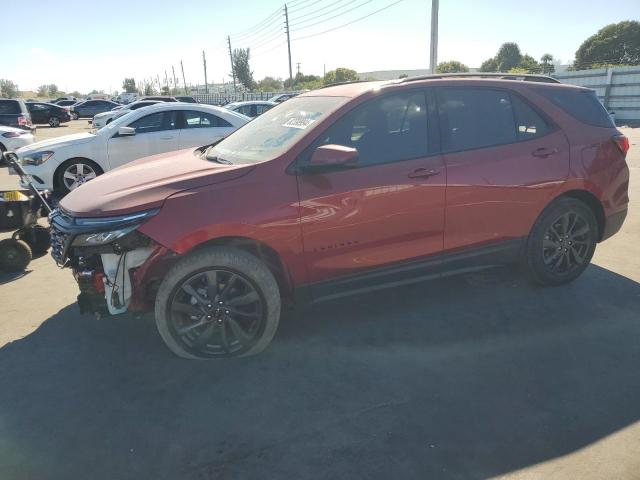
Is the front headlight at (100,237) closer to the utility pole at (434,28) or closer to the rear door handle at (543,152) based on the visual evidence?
the rear door handle at (543,152)

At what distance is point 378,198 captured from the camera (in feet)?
11.5

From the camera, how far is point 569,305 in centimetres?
422

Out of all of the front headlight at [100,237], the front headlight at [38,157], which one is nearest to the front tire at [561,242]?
the front headlight at [100,237]

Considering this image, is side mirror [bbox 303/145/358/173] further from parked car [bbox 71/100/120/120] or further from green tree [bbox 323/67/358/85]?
green tree [bbox 323/67/358/85]

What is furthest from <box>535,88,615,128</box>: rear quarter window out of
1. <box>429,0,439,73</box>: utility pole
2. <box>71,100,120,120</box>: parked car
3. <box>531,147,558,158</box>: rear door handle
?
<box>71,100,120,120</box>: parked car

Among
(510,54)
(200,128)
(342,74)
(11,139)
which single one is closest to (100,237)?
(200,128)

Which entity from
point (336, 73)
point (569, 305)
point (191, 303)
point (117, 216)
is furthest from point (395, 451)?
point (336, 73)

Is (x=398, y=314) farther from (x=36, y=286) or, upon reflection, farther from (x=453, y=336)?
(x=36, y=286)

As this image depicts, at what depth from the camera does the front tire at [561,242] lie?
4.28 metres

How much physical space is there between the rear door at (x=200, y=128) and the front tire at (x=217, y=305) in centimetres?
612

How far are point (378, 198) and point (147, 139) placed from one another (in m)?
6.49

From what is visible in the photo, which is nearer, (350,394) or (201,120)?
(350,394)

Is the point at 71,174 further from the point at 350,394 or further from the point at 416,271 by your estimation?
the point at 350,394

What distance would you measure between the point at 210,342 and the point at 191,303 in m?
0.33
